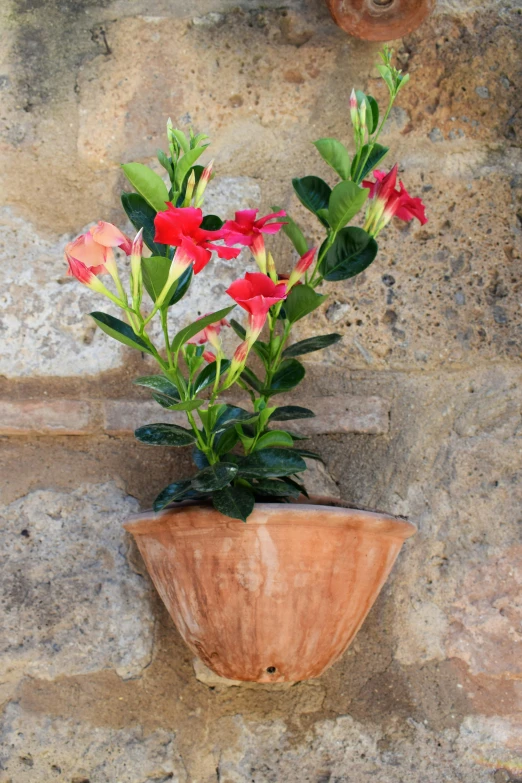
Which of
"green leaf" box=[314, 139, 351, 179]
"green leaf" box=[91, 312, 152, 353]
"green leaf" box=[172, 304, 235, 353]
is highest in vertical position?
"green leaf" box=[314, 139, 351, 179]

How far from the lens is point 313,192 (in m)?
1.47

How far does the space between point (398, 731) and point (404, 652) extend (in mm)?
130

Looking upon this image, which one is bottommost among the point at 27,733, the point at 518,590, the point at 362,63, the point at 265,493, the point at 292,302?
the point at 27,733

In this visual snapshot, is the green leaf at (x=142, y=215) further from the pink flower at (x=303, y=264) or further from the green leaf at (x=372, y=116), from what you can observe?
the green leaf at (x=372, y=116)

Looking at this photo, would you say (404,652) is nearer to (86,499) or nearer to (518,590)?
(518,590)

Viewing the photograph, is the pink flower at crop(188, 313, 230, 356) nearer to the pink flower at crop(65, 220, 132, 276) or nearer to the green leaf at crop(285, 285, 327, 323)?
the green leaf at crop(285, 285, 327, 323)

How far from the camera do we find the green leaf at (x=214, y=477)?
1.25 metres

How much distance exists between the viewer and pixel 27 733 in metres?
1.43

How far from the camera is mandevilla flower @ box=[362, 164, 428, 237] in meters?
1.42

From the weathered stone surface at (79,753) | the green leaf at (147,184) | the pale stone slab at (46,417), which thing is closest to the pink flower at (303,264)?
the green leaf at (147,184)

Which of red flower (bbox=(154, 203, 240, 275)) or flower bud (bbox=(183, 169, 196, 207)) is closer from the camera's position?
red flower (bbox=(154, 203, 240, 275))

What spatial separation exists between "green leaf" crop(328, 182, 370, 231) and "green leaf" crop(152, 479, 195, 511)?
472mm

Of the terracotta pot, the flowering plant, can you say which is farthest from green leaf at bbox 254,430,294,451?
the terracotta pot

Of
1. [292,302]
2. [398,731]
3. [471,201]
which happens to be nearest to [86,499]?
[292,302]
